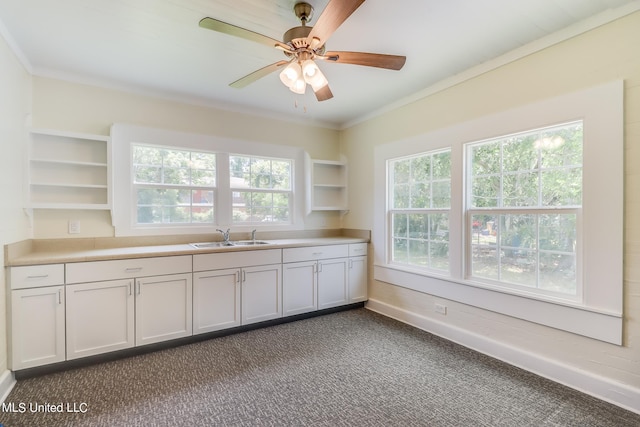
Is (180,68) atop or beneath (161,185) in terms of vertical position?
atop

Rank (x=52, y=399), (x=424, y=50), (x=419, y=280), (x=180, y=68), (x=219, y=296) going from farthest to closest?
(x=419, y=280)
(x=219, y=296)
(x=180, y=68)
(x=424, y=50)
(x=52, y=399)

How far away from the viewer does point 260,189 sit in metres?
3.83

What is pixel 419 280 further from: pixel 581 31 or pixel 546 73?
pixel 581 31

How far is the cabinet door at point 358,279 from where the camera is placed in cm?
380

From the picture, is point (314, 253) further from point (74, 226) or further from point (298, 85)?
point (74, 226)

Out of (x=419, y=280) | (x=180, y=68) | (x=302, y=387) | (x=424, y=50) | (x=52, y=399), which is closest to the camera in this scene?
(x=52, y=399)

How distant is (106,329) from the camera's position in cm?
250

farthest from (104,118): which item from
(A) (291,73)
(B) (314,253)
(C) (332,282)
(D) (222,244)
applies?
(C) (332,282)

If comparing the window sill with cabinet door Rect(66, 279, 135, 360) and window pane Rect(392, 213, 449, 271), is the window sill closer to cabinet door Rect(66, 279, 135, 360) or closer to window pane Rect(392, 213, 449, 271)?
window pane Rect(392, 213, 449, 271)

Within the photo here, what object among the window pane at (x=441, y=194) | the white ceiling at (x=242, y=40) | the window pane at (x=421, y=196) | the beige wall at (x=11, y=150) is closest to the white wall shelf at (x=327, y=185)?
the window pane at (x=421, y=196)

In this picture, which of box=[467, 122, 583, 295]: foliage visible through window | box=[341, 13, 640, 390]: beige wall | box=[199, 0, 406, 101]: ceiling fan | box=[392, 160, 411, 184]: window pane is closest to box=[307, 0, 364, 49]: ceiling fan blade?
box=[199, 0, 406, 101]: ceiling fan

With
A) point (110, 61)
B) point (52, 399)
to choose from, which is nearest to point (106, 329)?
point (52, 399)

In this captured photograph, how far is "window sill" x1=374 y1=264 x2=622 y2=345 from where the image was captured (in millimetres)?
1994

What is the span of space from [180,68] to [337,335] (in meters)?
2.91
